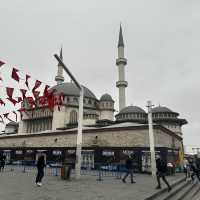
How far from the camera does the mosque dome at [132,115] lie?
169ft

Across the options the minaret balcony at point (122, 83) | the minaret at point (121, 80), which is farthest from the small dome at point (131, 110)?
the minaret balcony at point (122, 83)

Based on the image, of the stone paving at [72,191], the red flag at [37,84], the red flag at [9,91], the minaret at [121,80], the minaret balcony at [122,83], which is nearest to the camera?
the stone paving at [72,191]

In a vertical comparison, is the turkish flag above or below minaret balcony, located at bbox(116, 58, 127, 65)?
below

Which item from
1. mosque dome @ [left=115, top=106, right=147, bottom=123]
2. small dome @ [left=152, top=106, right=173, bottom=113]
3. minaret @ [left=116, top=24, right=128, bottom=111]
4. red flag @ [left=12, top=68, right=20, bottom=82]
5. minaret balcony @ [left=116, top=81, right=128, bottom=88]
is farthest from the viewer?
small dome @ [left=152, top=106, right=173, bottom=113]

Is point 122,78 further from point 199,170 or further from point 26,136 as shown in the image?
point 199,170

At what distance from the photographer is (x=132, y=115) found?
5231cm

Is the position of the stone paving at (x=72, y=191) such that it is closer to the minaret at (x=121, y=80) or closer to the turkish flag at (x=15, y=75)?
the turkish flag at (x=15, y=75)

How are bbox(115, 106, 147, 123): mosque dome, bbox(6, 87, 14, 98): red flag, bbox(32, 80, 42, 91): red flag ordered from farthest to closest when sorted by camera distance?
bbox(115, 106, 147, 123): mosque dome → bbox(32, 80, 42, 91): red flag → bbox(6, 87, 14, 98): red flag

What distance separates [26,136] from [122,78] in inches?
1160

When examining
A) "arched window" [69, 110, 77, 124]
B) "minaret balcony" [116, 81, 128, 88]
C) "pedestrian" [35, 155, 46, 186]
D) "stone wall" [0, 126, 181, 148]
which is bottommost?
"pedestrian" [35, 155, 46, 186]

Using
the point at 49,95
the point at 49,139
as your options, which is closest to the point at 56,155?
the point at 49,139

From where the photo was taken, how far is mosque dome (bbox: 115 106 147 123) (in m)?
51.7

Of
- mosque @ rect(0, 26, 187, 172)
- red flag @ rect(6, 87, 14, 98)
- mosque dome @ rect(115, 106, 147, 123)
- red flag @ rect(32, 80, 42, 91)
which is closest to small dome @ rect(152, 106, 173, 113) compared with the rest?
mosque @ rect(0, 26, 187, 172)

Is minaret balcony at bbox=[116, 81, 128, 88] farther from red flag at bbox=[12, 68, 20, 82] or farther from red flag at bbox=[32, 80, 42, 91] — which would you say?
red flag at bbox=[12, 68, 20, 82]
